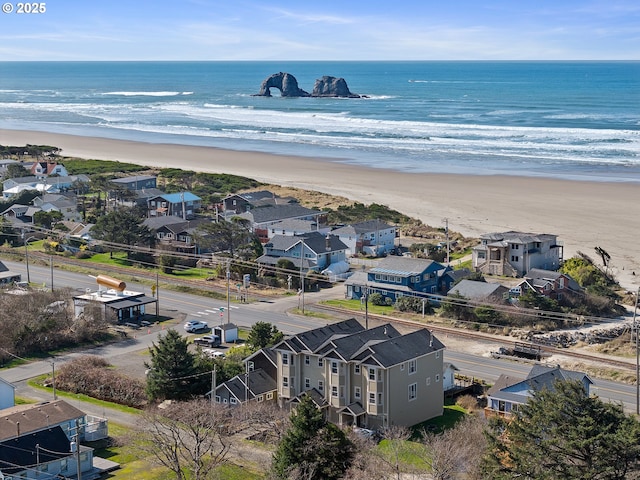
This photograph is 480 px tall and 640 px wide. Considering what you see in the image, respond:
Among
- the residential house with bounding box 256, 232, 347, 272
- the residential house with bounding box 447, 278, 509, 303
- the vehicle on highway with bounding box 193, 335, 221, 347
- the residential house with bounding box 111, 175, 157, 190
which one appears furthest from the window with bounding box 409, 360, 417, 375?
the residential house with bounding box 111, 175, 157, 190

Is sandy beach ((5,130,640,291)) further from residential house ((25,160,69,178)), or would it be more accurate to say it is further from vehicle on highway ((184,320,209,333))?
vehicle on highway ((184,320,209,333))

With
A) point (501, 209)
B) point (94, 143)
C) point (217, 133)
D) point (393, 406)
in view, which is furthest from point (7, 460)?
point (217, 133)

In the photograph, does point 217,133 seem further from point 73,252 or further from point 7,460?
point 7,460

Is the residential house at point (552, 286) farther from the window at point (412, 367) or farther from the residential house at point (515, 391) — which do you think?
the window at point (412, 367)

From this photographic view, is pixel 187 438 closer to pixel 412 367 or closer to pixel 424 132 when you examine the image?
pixel 412 367

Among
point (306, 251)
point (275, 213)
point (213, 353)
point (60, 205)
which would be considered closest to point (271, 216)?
point (275, 213)

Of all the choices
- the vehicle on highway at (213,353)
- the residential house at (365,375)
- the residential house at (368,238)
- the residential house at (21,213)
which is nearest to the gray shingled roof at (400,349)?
the residential house at (365,375)
